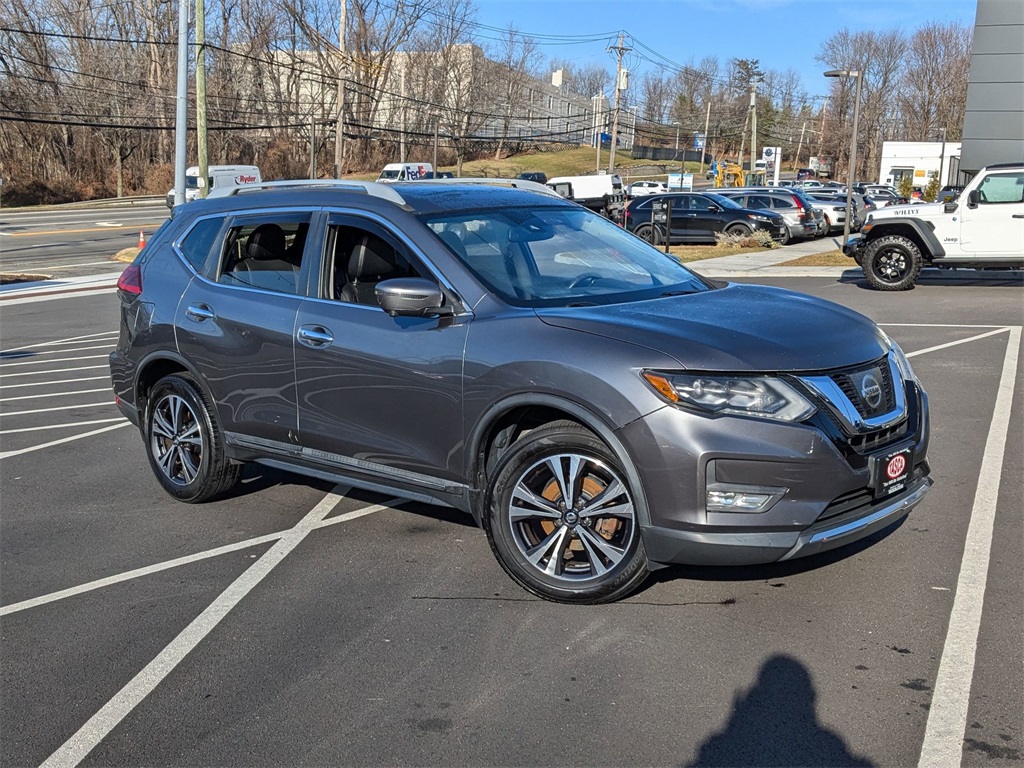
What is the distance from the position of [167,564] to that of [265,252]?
5.72 feet

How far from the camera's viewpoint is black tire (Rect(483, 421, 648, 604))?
4344 mm

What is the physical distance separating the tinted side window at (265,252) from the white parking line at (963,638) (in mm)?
3487

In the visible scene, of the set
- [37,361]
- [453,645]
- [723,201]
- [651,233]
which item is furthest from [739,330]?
[723,201]

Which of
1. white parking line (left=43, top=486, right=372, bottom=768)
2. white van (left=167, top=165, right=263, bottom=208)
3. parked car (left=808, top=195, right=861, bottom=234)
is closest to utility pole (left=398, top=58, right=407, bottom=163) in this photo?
white van (left=167, top=165, right=263, bottom=208)

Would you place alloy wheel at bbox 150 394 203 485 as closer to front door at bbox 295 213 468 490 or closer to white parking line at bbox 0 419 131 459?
front door at bbox 295 213 468 490

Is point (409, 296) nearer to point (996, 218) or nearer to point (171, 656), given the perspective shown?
point (171, 656)

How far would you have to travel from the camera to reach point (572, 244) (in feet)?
17.9

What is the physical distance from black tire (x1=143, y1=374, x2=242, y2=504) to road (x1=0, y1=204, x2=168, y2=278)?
68.6 feet

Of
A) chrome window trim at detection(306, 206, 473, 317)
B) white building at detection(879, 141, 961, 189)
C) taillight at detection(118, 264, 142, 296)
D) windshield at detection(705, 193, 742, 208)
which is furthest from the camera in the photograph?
white building at detection(879, 141, 961, 189)

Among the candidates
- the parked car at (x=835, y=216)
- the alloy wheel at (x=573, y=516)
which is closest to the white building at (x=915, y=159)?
the parked car at (x=835, y=216)

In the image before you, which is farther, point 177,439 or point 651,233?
point 651,233

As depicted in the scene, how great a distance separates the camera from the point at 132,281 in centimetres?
648

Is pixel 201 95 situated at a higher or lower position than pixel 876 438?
higher

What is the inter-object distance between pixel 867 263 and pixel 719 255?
27.7 ft
